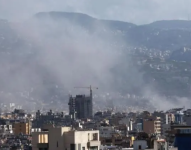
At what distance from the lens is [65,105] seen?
7096 inches

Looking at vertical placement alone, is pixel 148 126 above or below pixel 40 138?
above

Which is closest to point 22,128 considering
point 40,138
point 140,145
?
point 140,145

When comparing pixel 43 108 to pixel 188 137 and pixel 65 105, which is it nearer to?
pixel 65 105

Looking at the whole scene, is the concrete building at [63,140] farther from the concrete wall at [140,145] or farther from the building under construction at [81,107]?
the building under construction at [81,107]

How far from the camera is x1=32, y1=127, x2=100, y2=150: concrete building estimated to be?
72.1ft

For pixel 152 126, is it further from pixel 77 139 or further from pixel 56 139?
pixel 77 139

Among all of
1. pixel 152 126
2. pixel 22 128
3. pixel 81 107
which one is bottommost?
pixel 22 128

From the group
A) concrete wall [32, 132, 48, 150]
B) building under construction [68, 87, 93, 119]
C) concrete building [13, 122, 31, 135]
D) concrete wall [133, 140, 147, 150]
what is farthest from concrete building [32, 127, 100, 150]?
building under construction [68, 87, 93, 119]

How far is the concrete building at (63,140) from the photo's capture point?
2197 centimetres

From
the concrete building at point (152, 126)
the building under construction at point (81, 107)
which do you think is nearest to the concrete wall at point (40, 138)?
the concrete building at point (152, 126)

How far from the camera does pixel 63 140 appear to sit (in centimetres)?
2214

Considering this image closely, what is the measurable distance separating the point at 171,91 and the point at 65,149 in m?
178

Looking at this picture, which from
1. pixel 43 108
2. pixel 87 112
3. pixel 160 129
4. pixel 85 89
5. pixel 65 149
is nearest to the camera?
pixel 65 149

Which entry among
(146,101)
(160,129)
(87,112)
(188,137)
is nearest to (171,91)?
(146,101)
